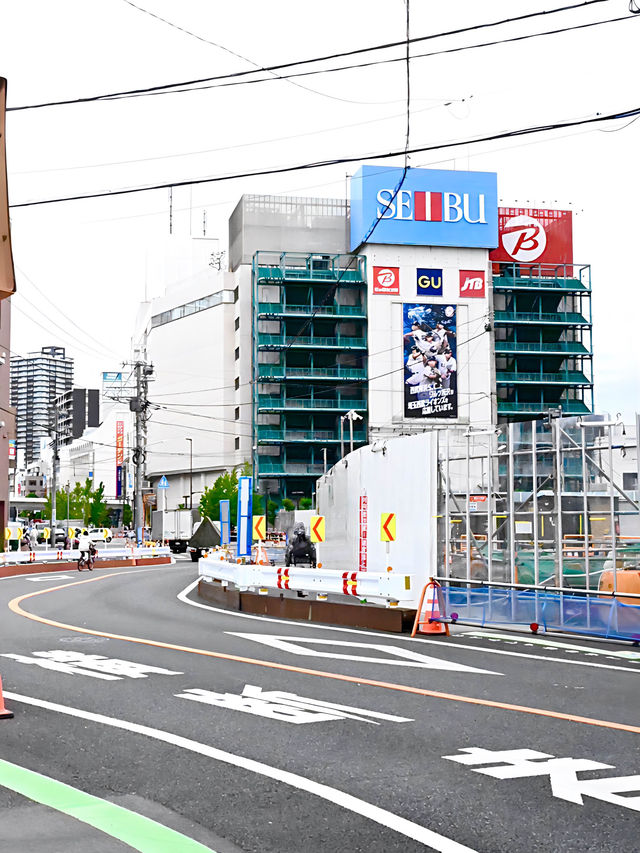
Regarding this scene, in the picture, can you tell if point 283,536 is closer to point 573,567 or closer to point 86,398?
point 86,398

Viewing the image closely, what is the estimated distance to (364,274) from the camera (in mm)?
92250

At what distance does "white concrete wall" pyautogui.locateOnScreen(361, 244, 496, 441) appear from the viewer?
90.6 metres

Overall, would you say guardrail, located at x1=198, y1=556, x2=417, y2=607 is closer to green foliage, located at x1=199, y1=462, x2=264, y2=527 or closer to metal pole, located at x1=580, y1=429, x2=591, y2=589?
metal pole, located at x1=580, y1=429, x2=591, y2=589

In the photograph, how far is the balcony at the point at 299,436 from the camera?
295 feet

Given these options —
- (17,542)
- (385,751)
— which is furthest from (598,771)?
(17,542)

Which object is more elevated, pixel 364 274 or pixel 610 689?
pixel 364 274

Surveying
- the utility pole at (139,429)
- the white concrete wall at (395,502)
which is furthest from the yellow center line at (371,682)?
the utility pole at (139,429)

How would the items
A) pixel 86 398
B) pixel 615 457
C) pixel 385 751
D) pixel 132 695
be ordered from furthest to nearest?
pixel 86 398
pixel 615 457
pixel 132 695
pixel 385 751

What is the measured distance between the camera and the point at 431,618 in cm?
1619

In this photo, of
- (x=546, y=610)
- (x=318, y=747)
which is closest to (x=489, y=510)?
(x=546, y=610)

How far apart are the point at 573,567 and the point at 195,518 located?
2126 inches

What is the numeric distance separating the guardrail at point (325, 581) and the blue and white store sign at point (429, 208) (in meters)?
70.0

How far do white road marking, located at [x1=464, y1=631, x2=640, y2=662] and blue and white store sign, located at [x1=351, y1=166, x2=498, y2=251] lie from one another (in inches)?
2986

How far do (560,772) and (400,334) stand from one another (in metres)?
85.4
